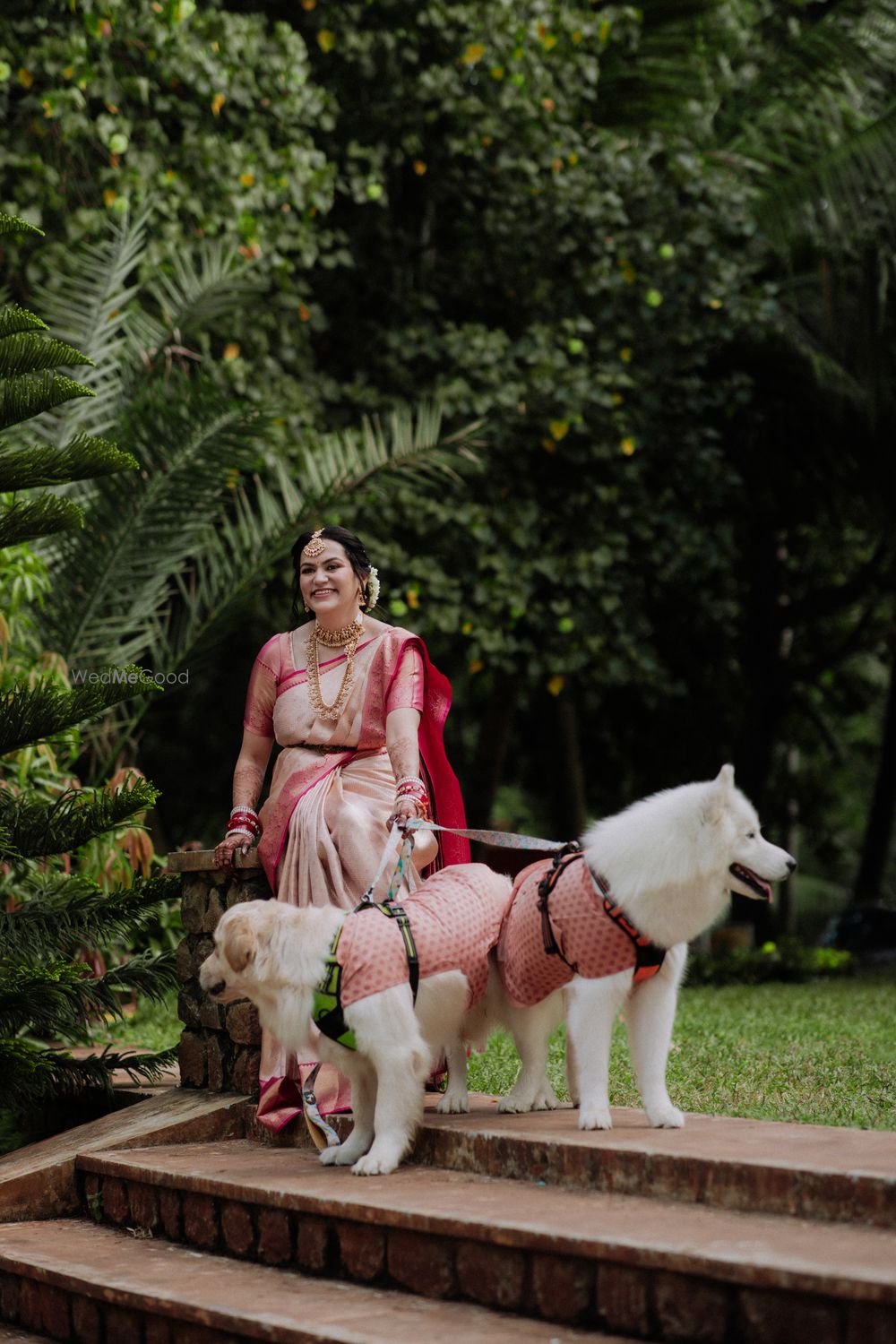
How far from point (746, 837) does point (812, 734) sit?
1479 cm

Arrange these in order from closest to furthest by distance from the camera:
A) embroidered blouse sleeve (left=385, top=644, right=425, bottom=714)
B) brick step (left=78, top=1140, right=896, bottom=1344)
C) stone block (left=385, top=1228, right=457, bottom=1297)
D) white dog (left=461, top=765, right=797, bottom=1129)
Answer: brick step (left=78, top=1140, right=896, bottom=1344), stone block (left=385, top=1228, right=457, bottom=1297), white dog (left=461, top=765, right=797, bottom=1129), embroidered blouse sleeve (left=385, top=644, right=425, bottom=714)

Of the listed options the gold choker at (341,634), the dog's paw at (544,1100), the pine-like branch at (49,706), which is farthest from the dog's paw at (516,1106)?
the pine-like branch at (49,706)

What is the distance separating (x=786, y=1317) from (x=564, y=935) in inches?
48.5

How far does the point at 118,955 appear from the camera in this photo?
7.05 m

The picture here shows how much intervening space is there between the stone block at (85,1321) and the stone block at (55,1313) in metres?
0.03

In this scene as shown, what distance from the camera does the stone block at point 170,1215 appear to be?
4207mm

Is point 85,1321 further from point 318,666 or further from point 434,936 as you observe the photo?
point 318,666

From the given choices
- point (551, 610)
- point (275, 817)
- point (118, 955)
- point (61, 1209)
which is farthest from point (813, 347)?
point (61, 1209)

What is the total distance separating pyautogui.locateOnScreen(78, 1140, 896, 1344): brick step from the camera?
106 inches

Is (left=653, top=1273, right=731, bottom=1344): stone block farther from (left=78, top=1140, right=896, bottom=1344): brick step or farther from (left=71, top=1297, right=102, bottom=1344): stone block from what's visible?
(left=71, top=1297, right=102, bottom=1344): stone block

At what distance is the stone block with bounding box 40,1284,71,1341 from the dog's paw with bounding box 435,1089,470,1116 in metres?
1.13

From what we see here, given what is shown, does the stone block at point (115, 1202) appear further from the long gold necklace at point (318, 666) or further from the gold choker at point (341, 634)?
the gold choker at point (341, 634)

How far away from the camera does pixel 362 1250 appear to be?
11.6 feet

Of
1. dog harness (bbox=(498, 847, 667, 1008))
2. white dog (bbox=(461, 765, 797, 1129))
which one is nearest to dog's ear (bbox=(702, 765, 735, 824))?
white dog (bbox=(461, 765, 797, 1129))
